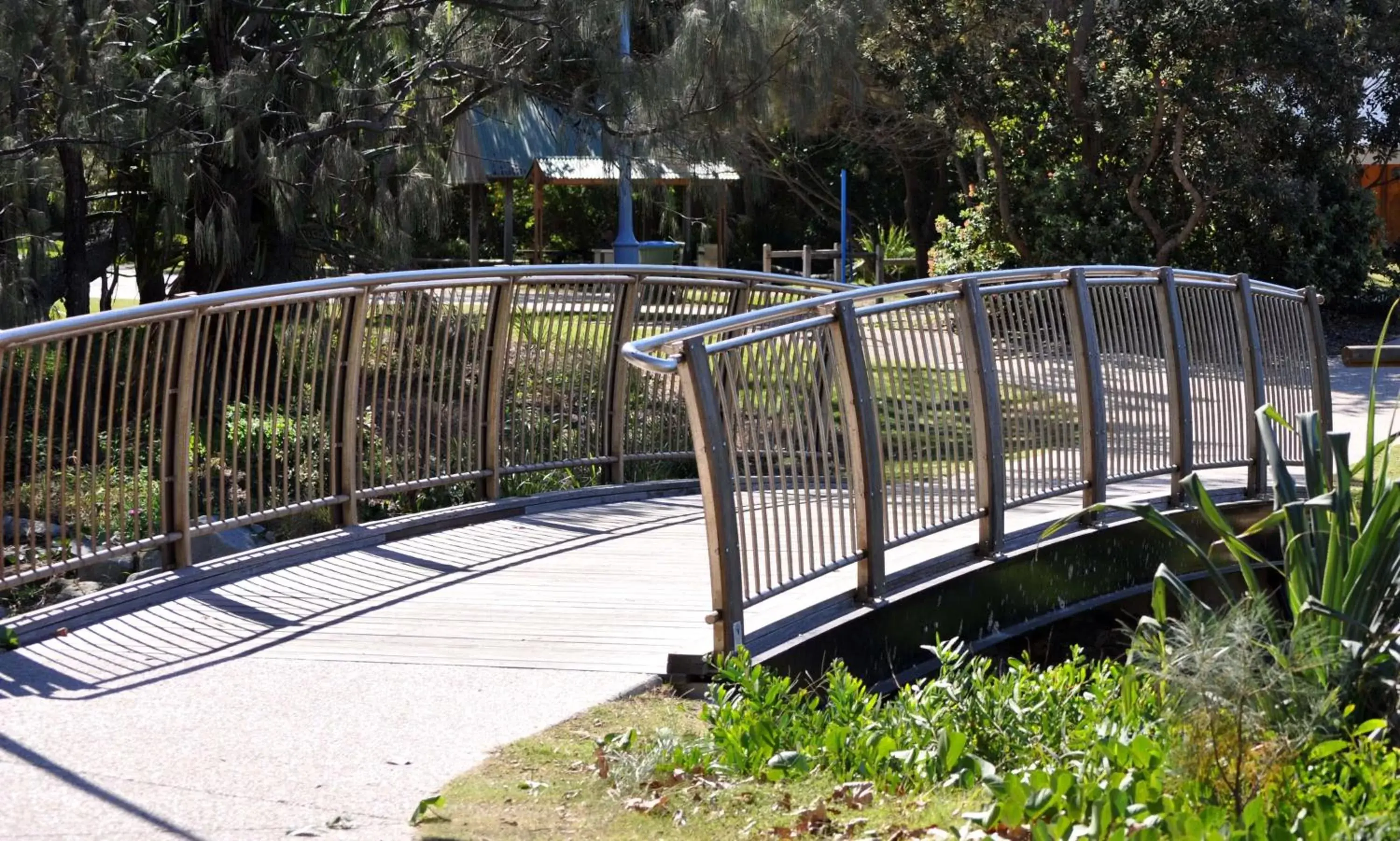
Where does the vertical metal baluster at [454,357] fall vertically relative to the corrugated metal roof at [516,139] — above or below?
below

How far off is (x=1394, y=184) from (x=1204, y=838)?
34.1 meters

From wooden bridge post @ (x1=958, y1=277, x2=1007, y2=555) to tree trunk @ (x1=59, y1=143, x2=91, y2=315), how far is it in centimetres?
811

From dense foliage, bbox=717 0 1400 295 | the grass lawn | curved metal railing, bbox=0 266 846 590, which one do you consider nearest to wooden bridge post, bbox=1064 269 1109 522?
curved metal railing, bbox=0 266 846 590

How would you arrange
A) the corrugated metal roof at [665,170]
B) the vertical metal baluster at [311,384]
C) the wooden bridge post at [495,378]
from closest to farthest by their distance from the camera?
1. the vertical metal baluster at [311,384]
2. the wooden bridge post at [495,378]
3. the corrugated metal roof at [665,170]

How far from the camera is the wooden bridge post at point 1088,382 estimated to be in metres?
8.09

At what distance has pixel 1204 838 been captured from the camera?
360cm

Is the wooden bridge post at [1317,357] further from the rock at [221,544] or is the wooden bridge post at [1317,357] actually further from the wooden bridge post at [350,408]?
the rock at [221,544]

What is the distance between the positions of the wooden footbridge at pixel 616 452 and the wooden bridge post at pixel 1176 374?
18 mm

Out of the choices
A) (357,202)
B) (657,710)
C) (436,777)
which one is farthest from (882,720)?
(357,202)

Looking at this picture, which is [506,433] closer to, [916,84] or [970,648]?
[970,648]

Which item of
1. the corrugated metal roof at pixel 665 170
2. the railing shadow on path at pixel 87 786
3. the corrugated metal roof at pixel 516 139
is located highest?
the corrugated metal roof at pixel 516 139

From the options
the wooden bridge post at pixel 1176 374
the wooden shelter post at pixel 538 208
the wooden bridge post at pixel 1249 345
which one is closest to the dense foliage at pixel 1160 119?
Result: the wooden shelter post at pixel 538 208

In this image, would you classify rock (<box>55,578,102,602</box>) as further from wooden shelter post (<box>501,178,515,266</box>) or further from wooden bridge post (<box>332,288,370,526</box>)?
wooden shelter post (<box>501,178,515,266</box>)

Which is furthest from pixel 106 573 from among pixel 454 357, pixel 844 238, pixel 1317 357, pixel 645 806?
pixel 844 238
